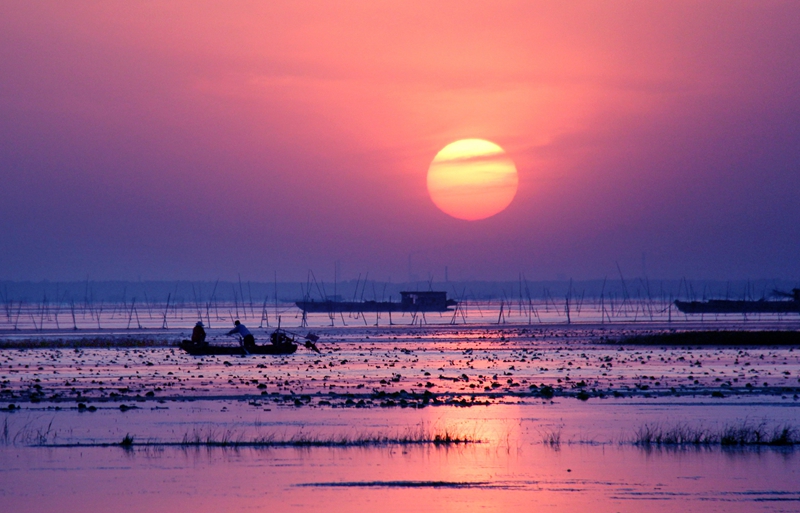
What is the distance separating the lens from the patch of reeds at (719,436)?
20156 mm

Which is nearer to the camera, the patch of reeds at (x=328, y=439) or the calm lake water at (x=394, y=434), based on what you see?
the calm lake water at (x=394, y=434)

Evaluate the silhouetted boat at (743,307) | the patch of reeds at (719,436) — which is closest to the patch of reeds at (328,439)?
the patch of reeds at (719,436)

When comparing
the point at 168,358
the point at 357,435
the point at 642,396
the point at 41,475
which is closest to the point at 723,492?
the point at 357,435

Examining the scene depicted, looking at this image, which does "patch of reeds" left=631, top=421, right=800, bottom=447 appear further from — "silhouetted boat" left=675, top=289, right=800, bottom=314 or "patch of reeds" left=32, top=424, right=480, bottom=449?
"silhouetted boat" left=675, top=289, right=800, bottom=314

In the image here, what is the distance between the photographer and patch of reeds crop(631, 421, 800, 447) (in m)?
20.2

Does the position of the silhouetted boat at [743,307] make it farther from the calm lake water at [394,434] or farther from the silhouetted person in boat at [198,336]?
the silhouetted person in boat at [198,336]

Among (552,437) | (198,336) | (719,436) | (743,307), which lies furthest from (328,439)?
(743,307)

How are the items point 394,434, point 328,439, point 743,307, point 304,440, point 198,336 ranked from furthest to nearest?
1. point 743,307
2. point 198,336
3. point 394,434
4. point 328,439
5. point 304,440

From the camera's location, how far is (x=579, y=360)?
148ft

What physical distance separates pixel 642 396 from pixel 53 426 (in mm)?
17248

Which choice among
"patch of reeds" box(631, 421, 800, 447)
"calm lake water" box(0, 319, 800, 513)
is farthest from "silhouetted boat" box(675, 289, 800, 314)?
"patch of reeds" box(631, 421, 800, 447)

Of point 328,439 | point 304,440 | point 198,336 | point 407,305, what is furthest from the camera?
point 407,305

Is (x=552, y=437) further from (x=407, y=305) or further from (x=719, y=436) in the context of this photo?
(x=407, y=305)

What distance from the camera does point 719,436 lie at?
20812mm
